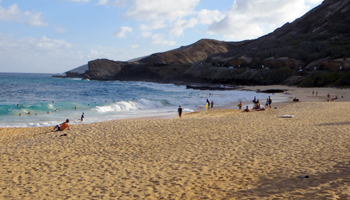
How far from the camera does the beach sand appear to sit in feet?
19.6

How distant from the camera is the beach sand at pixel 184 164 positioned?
598cm

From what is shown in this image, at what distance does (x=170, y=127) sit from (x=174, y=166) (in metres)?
6.47

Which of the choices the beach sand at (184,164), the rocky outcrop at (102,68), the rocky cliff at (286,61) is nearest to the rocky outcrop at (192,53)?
the rocky cliff at (286,61)

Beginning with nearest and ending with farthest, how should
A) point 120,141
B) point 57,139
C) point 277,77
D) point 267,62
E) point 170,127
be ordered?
point 120,141 < point 57,139 < point 170,127 < point 277,77 < point 267,62

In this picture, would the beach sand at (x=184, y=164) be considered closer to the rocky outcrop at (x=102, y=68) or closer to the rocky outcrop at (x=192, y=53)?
the rocky outcrop at (x=192, y=53)

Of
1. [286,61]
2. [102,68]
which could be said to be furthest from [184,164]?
[102,68]

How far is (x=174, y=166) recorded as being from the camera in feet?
25.8

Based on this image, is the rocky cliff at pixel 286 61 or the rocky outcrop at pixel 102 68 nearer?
the rocky cliff at pixel 286 61

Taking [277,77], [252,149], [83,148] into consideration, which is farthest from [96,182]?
[277,77]

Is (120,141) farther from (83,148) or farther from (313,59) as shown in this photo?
(313,59)

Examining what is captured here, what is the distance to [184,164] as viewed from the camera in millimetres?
8016

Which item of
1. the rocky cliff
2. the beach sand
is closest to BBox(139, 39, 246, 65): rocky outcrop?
the rocky cliff

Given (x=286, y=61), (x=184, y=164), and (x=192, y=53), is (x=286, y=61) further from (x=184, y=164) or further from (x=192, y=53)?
(x=192, y=53)

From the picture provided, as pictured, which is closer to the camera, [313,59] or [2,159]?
[2,159]
